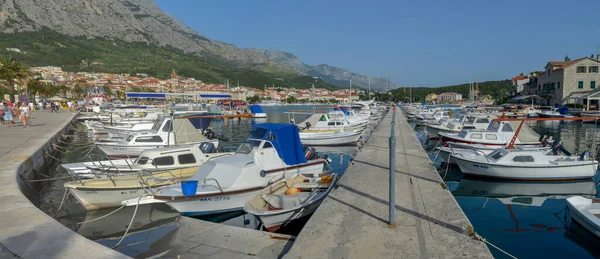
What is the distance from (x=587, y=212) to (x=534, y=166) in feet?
19.7

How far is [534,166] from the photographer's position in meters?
14.9

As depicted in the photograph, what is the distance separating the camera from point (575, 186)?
1510 centimetres

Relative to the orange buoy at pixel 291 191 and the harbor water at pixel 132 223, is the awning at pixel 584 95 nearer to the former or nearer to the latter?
the orange buoy at pixel 291 191

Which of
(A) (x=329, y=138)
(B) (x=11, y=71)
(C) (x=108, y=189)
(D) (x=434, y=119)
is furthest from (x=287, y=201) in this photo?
(B) (x=11, y=71)

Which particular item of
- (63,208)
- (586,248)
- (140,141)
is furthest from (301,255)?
(140,141)

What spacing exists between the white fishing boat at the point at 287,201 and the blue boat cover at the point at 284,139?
1.94 metres

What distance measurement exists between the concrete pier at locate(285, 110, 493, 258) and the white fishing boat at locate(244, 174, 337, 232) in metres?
0.63

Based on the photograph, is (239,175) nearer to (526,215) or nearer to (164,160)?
(164,160)

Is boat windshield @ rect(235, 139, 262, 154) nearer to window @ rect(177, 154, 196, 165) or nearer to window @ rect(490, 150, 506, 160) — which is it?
window @ rect(177, 154, 196, 165)

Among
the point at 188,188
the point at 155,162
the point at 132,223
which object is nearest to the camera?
the point at 188,188

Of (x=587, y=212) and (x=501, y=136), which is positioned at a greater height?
(x=501, y=136)

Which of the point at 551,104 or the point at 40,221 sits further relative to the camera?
the point at 551,104

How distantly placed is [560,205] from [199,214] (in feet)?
44.1

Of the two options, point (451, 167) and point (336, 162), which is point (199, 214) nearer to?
point (336, 162)
